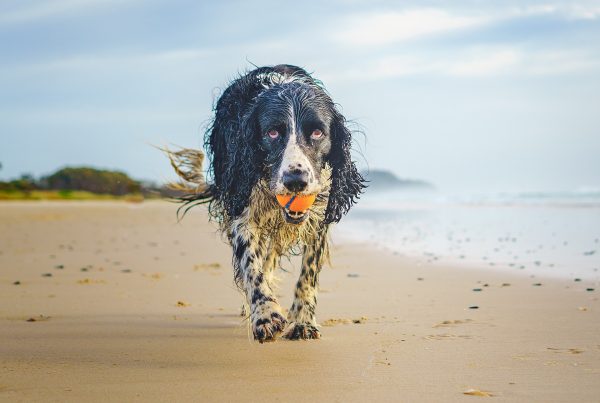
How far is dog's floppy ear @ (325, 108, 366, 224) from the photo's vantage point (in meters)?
5.70

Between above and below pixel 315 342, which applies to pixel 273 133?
above

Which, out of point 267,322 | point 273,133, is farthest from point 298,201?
point 267,322

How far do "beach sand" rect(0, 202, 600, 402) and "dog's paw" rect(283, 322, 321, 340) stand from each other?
0.07 metres

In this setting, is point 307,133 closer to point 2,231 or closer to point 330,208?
point 330,208

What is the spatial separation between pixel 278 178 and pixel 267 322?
0.93 meters

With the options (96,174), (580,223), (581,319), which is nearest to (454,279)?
(581,319)

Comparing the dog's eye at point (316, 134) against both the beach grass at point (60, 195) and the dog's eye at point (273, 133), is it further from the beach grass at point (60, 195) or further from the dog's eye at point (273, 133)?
the beach grass at point (60, 195)

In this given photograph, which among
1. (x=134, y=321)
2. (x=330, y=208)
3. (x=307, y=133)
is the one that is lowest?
(x=134, y=321)

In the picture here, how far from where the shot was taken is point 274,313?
4.90 meters

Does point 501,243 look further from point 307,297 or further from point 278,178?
point 278,178

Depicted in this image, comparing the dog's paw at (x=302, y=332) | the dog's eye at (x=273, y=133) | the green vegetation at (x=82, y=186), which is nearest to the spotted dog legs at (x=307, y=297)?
the dog's paw at (x=302, y=332)

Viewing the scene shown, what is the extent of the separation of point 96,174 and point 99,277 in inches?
1501

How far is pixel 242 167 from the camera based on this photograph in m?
5.60

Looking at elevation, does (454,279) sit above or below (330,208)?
below
